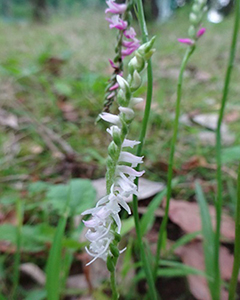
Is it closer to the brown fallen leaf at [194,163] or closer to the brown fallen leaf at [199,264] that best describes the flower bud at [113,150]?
the brown fallen leaf at [199,264]

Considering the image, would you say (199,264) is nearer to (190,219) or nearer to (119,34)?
(190,219)

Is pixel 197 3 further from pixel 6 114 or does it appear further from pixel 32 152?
pixel 6 114

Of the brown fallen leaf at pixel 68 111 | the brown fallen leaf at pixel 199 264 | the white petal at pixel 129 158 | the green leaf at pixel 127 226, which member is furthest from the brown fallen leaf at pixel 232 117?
the white petal at pixel 129 158

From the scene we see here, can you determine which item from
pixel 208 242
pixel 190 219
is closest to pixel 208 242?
pixel 208 242

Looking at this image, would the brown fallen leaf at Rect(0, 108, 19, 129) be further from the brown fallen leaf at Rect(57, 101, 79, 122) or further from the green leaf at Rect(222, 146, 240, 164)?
the green leaf at Rect(222, 146, 240, 164)

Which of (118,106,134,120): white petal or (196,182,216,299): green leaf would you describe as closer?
(118,106,134,120): white petal

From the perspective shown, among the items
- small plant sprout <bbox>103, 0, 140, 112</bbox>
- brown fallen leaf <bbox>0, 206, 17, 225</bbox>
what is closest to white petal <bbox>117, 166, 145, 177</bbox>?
small plant sprout <bbox>103, 0, 140, 112</bbox>

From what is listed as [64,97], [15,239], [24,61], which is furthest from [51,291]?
Answer: [24,61]
